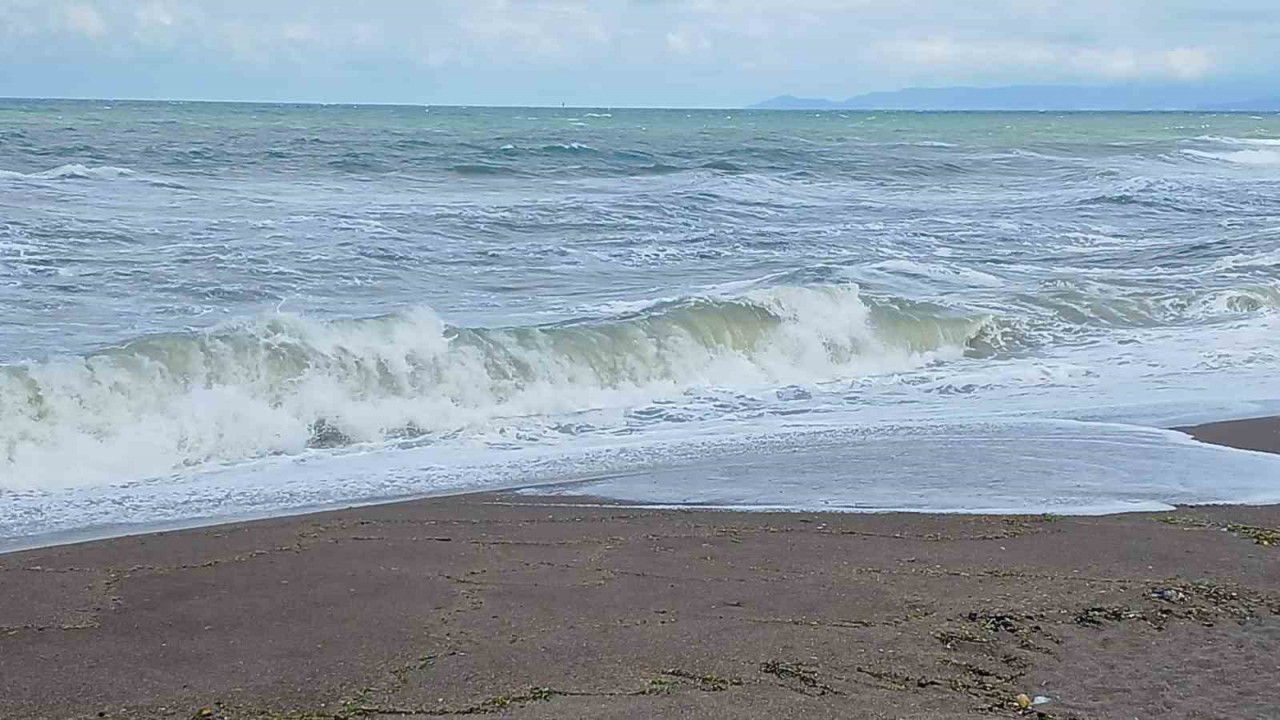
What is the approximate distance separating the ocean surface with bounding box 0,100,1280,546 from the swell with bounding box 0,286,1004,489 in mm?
31

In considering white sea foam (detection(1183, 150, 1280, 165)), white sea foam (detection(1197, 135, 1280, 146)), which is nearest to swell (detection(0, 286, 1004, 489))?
white sea foam (detection(1183, 150, 1280, 165))

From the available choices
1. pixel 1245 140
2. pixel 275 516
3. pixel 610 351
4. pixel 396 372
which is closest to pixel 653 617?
pixel 275 516

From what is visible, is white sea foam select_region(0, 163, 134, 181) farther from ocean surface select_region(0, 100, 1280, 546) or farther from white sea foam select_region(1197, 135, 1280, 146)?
white sea foam select_region(1197, 135, 1280, 146)

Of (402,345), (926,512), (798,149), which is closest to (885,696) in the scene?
(926,512)

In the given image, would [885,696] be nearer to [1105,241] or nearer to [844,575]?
[844,575]

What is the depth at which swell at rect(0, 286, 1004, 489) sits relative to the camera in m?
8.95

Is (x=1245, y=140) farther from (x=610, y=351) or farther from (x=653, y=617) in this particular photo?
(x=653, y=617)

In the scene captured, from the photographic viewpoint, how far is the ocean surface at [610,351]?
8.00 m

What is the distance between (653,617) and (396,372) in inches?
232

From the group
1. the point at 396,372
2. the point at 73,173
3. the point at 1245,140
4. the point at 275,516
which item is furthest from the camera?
the point at 1245,140

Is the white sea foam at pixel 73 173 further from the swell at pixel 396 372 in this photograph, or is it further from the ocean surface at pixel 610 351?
the swell at pixel 396 372

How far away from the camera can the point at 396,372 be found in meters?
10.8

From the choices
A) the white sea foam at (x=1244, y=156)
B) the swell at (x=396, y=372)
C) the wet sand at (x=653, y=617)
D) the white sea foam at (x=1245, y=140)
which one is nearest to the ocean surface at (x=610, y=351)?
the swell at (x=396, y=372)

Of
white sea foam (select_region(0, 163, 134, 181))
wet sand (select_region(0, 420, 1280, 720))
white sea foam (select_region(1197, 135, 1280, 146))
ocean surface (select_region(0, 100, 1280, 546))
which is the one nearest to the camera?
wet sand (select_region(0, 420, 1280, 720))
